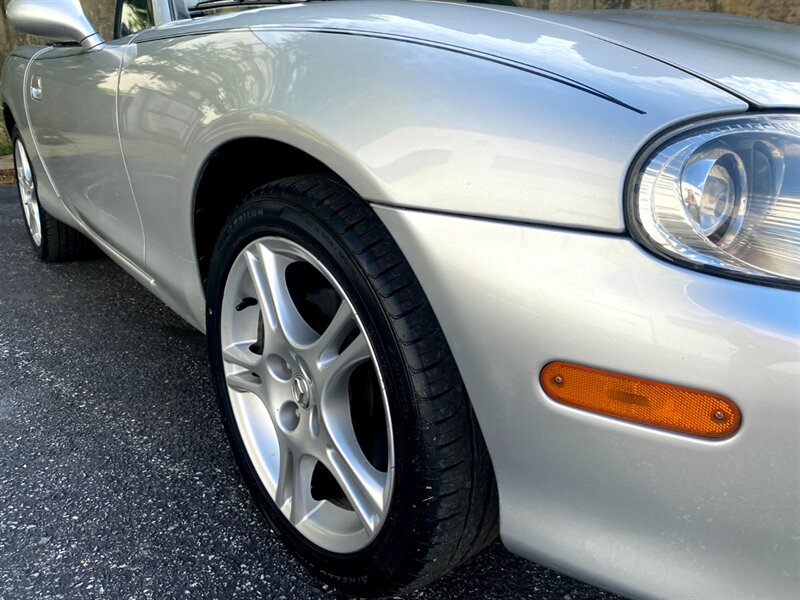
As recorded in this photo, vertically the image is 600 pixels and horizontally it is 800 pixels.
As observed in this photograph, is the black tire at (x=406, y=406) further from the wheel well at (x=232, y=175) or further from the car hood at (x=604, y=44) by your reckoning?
the car hood at (x=604, y=44)

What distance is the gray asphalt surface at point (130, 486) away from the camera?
4.95 feet

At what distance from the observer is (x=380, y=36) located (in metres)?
1.28

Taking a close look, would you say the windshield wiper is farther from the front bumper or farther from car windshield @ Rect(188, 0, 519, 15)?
the front bumper

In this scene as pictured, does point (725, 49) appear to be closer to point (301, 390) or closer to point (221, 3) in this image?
point (301, 390)

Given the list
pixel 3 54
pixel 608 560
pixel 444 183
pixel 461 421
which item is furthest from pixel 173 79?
pixel 3 54

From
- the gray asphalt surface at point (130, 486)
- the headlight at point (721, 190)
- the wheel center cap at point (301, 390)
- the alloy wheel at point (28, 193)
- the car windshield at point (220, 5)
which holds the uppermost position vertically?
the car windshield at point (220, 5)

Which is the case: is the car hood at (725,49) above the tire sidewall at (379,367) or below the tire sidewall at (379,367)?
above

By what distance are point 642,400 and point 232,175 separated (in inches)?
42.3

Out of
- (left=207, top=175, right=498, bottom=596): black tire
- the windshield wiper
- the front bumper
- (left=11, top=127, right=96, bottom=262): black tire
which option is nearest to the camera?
the front bumper

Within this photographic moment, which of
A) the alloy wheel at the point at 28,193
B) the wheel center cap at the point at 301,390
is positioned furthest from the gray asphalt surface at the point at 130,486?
the alloy wheel at the point at 28,193

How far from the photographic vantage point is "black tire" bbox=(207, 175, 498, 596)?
45.0 inches

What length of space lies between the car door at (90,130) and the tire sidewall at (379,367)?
0.63m

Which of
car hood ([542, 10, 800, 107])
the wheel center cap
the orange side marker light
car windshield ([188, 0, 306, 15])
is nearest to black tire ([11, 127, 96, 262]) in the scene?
car windshield ([188, 0, 306, 15])

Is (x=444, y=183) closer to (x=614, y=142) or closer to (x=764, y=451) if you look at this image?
(x=614, y=142)
